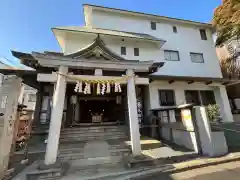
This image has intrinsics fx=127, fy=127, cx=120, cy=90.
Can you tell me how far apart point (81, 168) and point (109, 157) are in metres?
1.32

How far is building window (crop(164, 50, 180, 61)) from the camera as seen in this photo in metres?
13.0

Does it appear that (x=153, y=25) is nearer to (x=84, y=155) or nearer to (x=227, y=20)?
(x=227, y=20)

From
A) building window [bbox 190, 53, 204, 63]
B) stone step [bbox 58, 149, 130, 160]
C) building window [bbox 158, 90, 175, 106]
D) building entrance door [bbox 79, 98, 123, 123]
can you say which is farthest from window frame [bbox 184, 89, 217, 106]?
stone step [bbox 58, 149, 130, 160]

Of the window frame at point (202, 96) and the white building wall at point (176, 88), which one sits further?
the window frame at point (202, 96)

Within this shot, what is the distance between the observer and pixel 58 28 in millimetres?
10508

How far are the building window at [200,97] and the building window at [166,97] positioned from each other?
1.57 meters

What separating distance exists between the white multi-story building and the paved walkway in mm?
2675

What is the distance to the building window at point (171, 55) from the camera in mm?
12953

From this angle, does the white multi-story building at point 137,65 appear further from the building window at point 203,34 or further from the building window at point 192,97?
the building window at point 203,34

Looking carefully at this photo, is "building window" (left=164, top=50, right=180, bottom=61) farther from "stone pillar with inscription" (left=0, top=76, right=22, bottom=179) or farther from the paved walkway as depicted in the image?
"stone pillar with inscription" (left=0, top=76, right=22, bottom=179)

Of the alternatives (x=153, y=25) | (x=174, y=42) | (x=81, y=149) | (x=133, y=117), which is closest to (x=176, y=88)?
(x=174, y=42)

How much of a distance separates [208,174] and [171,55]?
11308 millimetres

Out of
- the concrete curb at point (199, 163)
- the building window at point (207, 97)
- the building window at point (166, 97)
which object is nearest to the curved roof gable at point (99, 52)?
the concrete curb at point (199, 163)

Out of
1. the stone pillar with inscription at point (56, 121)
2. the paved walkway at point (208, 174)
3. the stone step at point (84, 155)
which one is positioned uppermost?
the stone pillar with inscription at point (56, 121)
